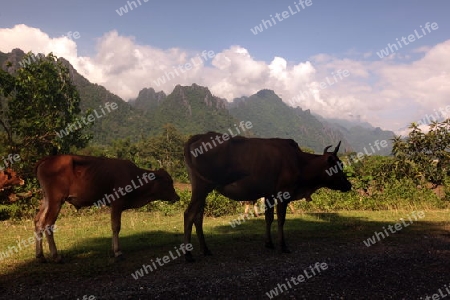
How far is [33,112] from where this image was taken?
59.0 ft

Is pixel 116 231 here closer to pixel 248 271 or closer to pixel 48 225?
pixel 48 225

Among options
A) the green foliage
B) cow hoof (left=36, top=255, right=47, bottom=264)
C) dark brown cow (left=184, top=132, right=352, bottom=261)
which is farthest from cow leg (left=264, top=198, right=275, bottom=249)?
the green foliage

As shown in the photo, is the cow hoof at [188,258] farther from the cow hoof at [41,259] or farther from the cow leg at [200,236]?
the cow hoof at [41,259]

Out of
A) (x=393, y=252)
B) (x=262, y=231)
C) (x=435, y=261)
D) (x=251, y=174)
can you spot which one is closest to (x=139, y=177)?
(x=251, y=174)

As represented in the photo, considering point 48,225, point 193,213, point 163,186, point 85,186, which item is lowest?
point 193,213

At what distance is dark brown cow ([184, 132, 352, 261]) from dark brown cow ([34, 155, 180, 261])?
61.6 inches

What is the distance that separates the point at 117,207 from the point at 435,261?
7312 mm

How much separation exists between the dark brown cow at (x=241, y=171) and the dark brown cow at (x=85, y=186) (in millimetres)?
1563

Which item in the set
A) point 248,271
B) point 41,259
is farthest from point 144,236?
point 248,271

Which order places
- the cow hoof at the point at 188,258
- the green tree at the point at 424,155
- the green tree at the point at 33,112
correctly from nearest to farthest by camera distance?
the cow hoof at the point at 188,258
the green tree at the point at 33,112
the green tree at the point at 424,155

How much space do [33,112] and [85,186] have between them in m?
12.4

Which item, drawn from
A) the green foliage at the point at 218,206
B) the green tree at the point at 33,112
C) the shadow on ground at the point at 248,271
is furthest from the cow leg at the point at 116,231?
the green tree at the point at 33,112

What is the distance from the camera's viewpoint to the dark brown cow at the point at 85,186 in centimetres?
781

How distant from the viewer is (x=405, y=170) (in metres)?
24.4
